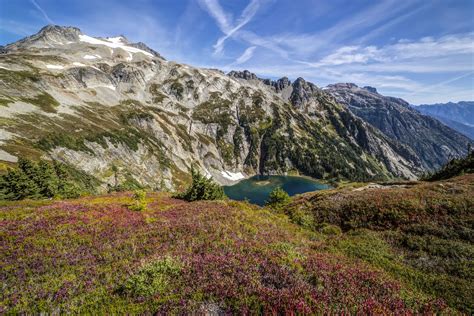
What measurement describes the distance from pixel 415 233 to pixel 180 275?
1368 centimetres

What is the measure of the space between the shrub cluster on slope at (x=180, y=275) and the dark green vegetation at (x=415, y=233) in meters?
1.44

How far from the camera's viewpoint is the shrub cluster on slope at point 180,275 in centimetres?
→ 604

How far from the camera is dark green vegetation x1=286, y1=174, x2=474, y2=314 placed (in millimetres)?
8598

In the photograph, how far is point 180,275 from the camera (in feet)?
24.7

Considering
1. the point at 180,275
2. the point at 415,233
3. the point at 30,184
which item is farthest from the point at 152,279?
the point at 30,184

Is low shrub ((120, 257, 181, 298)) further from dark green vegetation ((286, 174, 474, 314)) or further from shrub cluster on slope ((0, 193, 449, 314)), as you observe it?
dark green vegetation ((286, 174, 474, 314))

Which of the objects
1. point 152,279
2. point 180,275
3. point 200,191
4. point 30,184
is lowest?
point 200,191

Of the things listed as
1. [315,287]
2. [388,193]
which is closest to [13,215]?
[315,287]

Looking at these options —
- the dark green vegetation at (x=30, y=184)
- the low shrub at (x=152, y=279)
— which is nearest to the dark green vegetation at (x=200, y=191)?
the low shrub at (x=152, y=279)

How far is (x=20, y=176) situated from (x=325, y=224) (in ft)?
163

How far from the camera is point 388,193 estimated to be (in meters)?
19.5

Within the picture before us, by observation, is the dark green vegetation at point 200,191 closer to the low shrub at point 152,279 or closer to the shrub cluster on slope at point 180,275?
the shrub cluster on slope at point 180,275

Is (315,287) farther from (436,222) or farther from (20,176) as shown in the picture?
(20,176)

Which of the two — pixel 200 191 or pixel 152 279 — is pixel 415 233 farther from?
pixel 200 191
